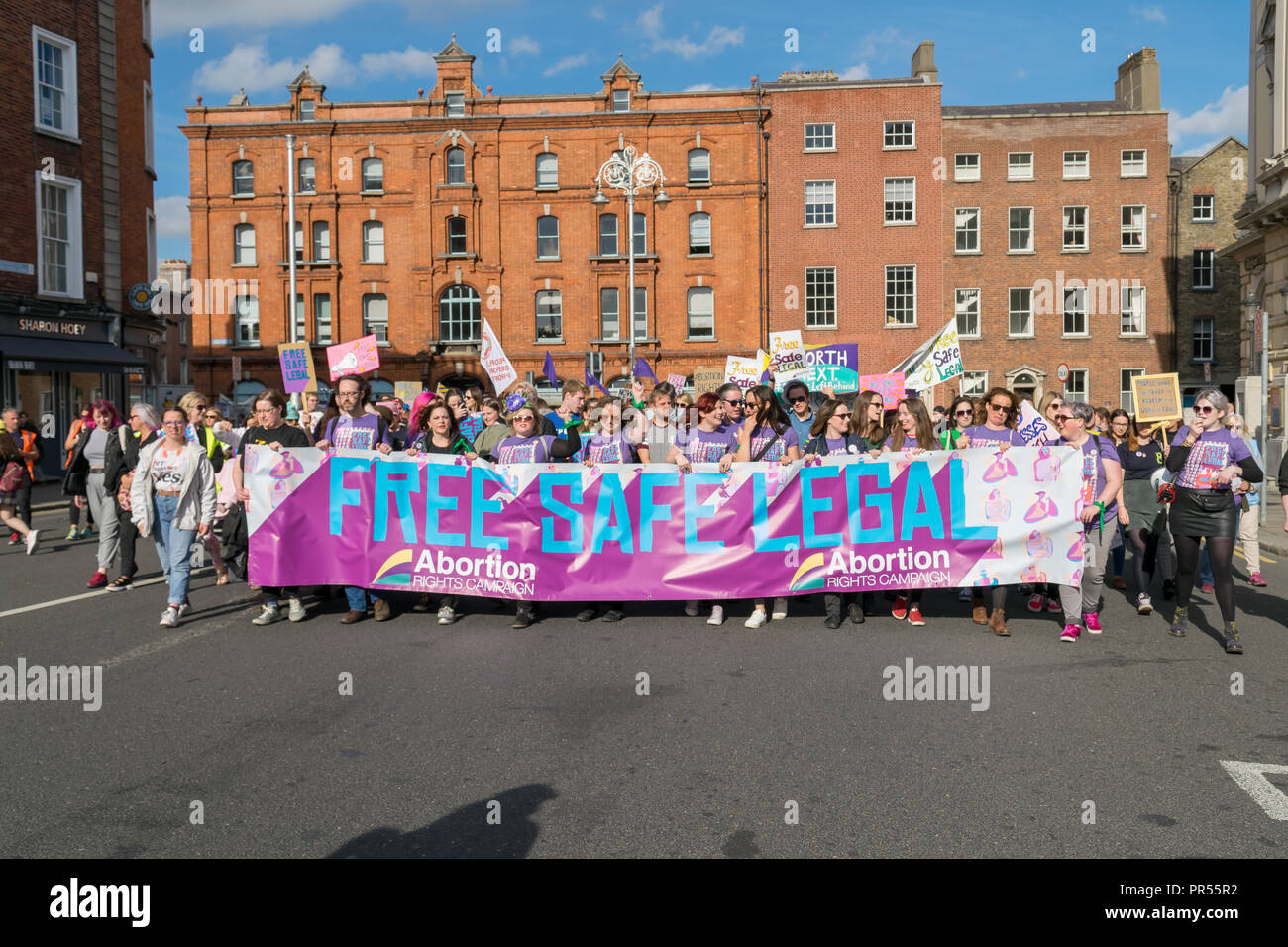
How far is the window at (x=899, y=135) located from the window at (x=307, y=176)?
77.2 feet

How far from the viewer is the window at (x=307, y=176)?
A: 43438 millimetres

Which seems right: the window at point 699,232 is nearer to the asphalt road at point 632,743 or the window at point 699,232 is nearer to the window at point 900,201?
the window at point 900,201

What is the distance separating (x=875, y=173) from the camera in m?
42.2

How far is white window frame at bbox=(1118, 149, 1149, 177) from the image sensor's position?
4256 cm

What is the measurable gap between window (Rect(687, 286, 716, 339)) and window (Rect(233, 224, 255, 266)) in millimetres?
18688

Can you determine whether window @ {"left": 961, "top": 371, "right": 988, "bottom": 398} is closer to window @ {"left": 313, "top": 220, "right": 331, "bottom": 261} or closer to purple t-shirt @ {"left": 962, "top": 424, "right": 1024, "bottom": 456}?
window @ {"left": 313, "top": 220, "right": 331, "bottom": 261}

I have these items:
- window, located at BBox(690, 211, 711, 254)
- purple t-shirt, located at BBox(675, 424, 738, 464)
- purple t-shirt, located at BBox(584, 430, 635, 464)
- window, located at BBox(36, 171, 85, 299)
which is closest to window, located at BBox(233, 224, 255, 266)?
window, located at BBox(36, 171, 85, 299)

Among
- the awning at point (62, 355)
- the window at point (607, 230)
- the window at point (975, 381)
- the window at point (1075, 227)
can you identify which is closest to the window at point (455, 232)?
the window at point (607, 230)

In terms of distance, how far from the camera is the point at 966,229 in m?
43.1

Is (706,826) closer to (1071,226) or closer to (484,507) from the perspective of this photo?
(484,507)

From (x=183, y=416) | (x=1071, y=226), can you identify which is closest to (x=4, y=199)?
(x=183, y=416)

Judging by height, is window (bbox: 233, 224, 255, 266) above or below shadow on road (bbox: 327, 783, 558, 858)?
above

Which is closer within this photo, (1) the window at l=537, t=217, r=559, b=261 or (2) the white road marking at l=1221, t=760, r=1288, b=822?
(2) the white road marking at l=1221, t=760, r=1288, b=822

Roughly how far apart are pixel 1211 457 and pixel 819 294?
116 ft
